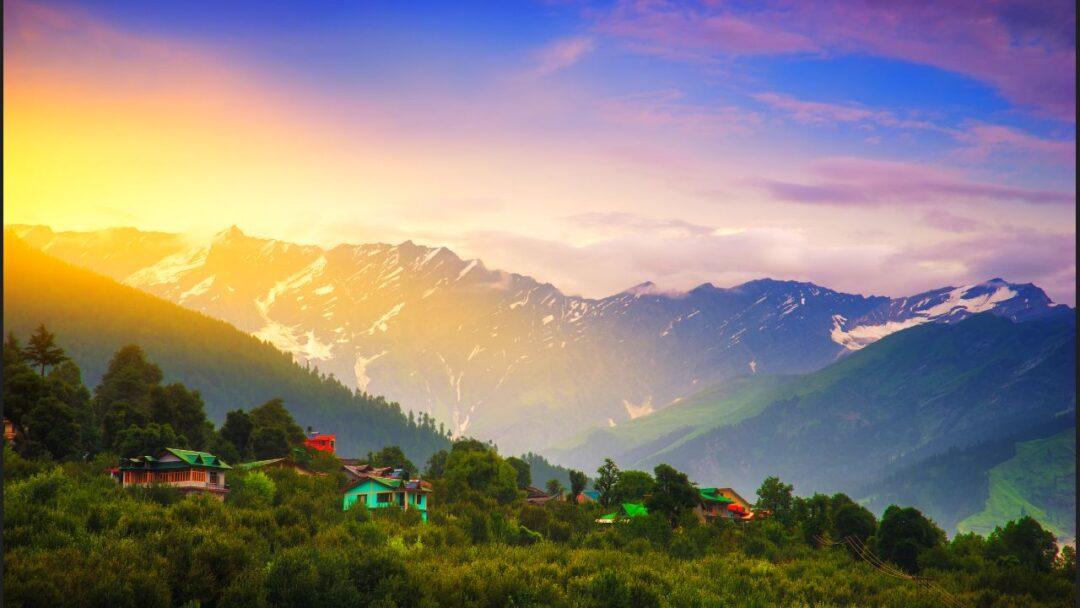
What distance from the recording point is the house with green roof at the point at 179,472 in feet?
431

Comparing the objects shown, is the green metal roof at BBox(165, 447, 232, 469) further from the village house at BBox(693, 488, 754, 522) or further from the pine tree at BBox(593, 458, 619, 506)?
the village house at BBox(693, 488, 754, 522)

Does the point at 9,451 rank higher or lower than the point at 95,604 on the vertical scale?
higher

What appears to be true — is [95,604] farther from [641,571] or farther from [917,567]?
[917,567]

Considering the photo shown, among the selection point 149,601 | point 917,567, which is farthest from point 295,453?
point 149,601

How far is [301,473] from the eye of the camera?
162 meters

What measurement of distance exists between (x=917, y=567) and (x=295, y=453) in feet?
319

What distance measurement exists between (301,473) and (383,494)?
61.2ft

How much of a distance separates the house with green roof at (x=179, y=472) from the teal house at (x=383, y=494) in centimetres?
1766

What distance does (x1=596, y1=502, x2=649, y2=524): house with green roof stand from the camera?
6250 inches

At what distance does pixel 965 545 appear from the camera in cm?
16550

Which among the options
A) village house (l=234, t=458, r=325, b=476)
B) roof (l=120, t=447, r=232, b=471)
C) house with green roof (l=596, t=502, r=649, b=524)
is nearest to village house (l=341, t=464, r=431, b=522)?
village house (l=234, t=458, r=325, b=476)

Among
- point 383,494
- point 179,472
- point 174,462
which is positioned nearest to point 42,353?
point 174,462

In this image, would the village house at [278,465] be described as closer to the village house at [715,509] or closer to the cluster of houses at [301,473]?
the cluster of houses at [301,473]

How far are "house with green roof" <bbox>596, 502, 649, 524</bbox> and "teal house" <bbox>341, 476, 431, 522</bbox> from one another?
2652 centimetres
